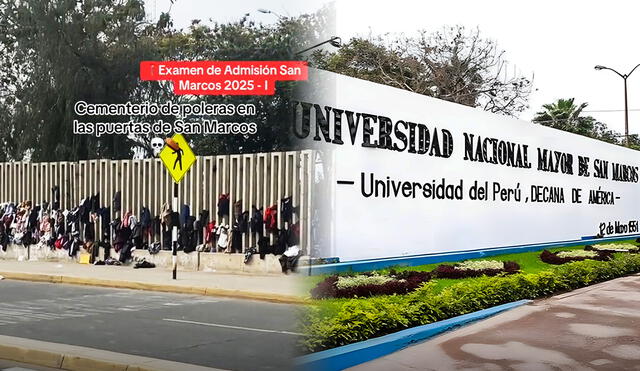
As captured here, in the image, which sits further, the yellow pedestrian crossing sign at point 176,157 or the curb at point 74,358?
the yellow pedestrian crossing sign at point 176,157

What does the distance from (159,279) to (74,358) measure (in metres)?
7.62

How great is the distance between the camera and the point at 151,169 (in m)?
16.5

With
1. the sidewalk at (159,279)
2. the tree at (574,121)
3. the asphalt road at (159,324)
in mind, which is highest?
the tree at (574,121)

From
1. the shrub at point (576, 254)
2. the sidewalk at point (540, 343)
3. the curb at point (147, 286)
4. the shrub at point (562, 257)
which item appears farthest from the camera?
the shrub at point (576, 254)

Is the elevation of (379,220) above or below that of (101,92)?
below

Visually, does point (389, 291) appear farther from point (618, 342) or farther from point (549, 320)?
point (618, 342)

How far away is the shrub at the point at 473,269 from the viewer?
9.77m

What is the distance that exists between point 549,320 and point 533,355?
177 cm

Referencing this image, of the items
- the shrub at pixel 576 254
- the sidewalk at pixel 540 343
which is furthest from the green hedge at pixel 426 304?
the shrub at pixel 576 254

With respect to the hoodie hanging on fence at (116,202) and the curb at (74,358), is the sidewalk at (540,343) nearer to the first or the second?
the curb at (74,358)

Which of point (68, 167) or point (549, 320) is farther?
point (68, 167)

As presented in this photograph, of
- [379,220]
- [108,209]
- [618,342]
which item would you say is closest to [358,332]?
[618,342]

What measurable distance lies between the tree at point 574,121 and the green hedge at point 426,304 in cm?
3102

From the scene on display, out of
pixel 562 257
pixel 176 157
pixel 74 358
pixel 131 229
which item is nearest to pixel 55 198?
pixel 131 229
